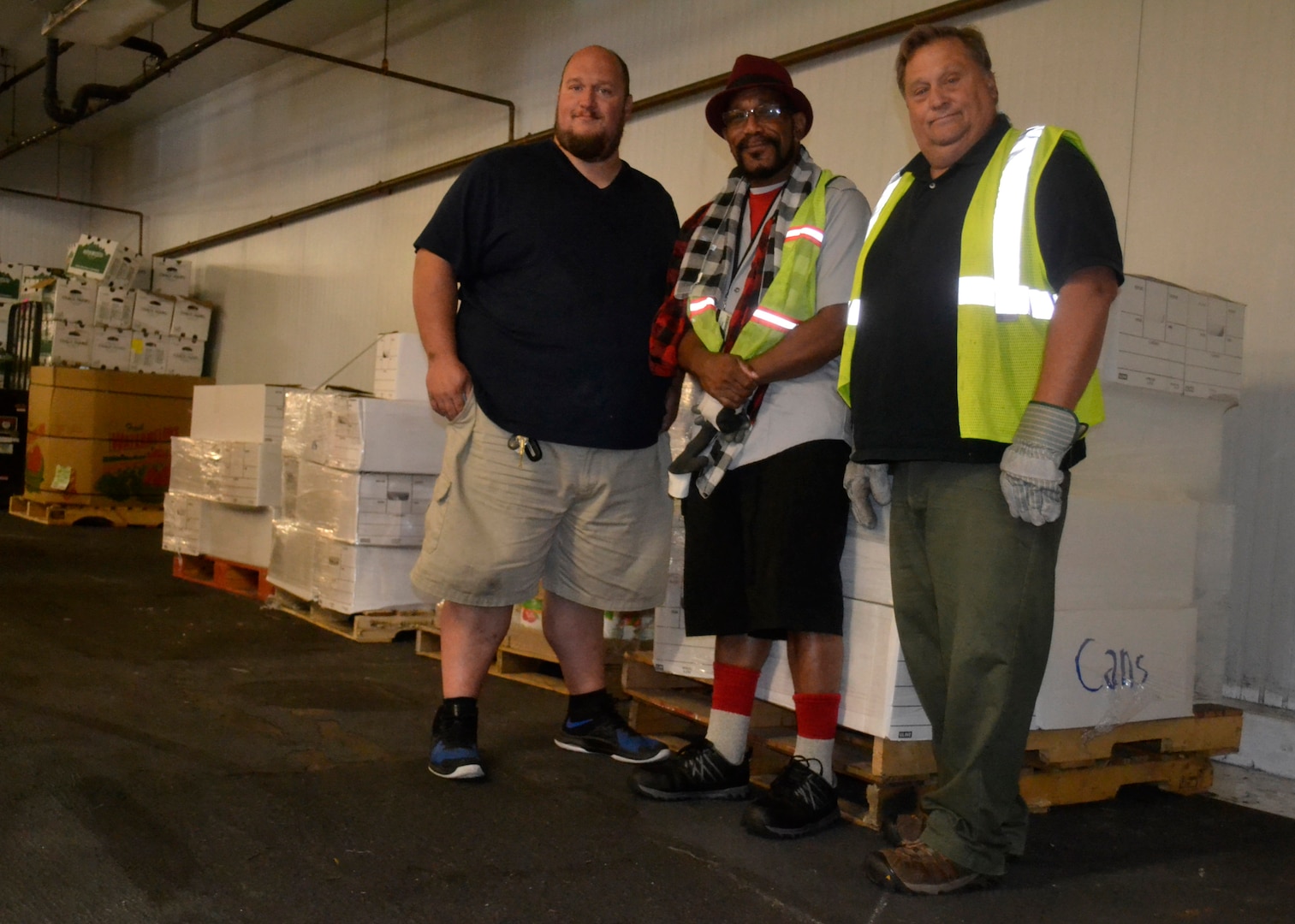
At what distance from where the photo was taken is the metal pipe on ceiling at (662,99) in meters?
4.95

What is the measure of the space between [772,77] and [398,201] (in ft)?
23.6

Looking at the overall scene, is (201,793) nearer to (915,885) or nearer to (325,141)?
(915,885)

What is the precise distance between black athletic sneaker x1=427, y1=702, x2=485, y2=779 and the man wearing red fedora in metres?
0.43

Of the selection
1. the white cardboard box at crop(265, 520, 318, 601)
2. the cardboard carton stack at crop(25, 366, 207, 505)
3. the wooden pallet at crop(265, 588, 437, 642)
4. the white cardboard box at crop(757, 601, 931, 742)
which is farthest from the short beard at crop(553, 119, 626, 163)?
the cardboard carton stack at crop(25, 366, 207, 505)

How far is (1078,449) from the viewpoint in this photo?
87.4 inches

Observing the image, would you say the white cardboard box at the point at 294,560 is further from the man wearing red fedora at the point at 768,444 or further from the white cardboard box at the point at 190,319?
the white cardboard box at the point at 190,319

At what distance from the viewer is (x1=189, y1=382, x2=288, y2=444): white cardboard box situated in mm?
6305

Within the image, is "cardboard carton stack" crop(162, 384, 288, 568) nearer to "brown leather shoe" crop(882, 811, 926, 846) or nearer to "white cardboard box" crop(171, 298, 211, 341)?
"brown leather shoe" crop(882, 811, 926, 846)

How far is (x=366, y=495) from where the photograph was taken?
16.2ft

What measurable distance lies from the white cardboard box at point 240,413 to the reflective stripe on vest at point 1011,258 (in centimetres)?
478

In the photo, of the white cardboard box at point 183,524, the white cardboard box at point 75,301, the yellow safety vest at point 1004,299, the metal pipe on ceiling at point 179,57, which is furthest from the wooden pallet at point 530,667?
the white cardboard box at point 75,301

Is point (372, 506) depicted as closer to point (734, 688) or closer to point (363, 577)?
point (363, 577)

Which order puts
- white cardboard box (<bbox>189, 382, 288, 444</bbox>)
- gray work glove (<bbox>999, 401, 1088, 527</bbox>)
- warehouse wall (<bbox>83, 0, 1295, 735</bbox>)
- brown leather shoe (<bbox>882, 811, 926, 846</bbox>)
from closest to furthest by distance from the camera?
gray work glove (<bbox>999, 401, 1088, 527</bbox>)
brown leather shoe (<bbox>882, 811, 926, 846</bbox>)
warehouse wall (<bbox>83, 0, 1295, 735</bbox>)
white cardboard box (<bbox>189, 382, 288, 444</bbox>)

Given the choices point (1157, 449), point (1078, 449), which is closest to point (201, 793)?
point (1078, 449)
